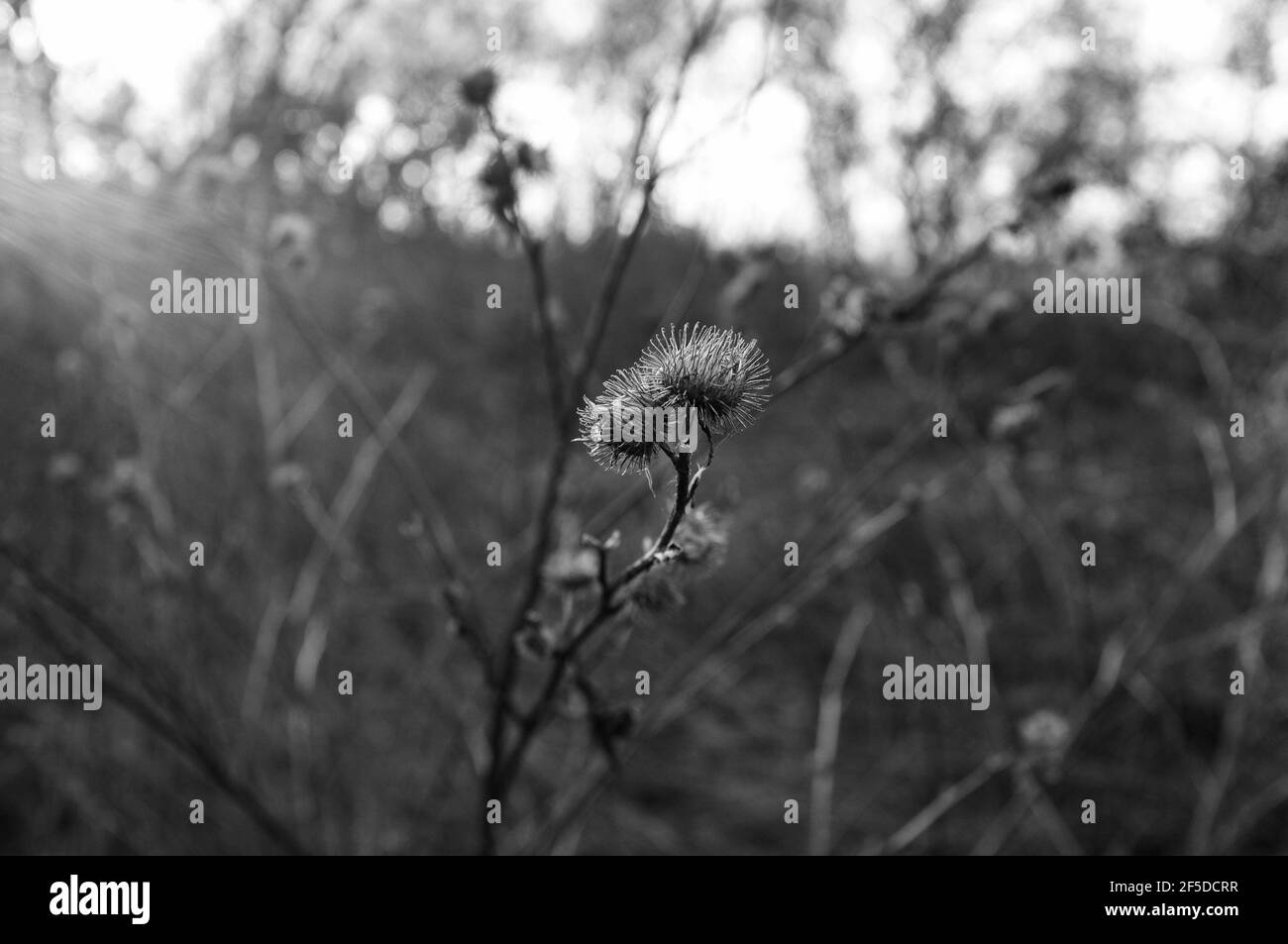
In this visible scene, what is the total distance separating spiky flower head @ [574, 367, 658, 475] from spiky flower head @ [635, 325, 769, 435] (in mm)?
11

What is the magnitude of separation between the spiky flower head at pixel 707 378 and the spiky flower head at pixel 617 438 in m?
0.01

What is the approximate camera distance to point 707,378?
30.8 inches

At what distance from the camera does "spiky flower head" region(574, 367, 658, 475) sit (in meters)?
0.80

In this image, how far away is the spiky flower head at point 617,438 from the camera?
2.63ft

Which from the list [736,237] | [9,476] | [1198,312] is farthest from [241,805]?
[1198,312]

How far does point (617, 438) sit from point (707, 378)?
92 millimetres
